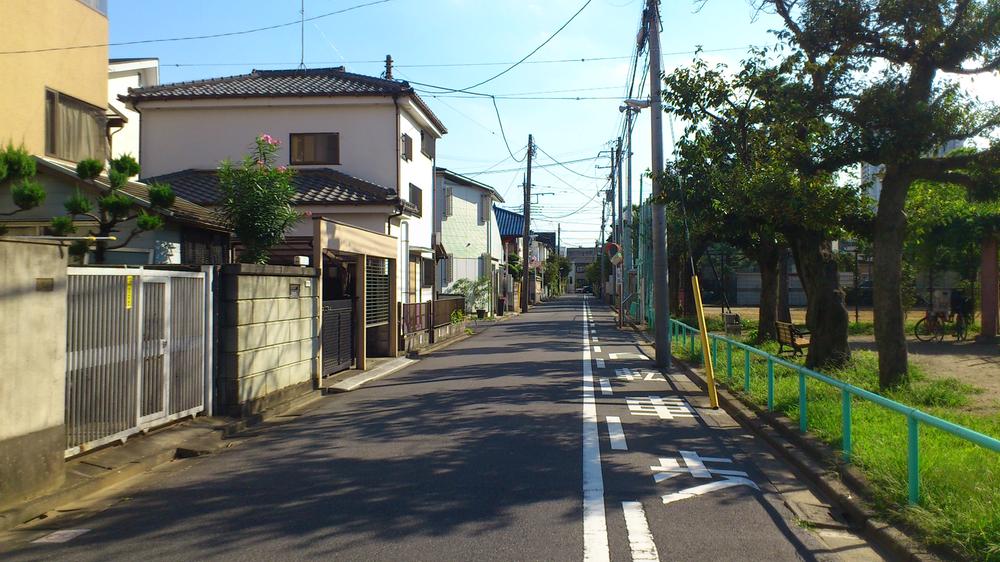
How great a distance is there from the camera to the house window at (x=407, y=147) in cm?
2380

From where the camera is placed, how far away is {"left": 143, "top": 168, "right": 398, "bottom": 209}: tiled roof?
2064 centimetres

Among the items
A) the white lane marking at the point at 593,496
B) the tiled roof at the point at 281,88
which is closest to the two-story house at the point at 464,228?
the tiled roof at the point at 281,88

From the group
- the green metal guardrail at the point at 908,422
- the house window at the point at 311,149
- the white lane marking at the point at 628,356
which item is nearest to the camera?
the green metal guardrail at the point at 908,422

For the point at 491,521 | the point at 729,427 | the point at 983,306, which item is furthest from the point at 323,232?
the point at 983,306

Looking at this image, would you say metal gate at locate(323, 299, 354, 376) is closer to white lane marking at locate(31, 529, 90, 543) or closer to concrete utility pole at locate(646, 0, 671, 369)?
concrete utility pole at locate(646, 0, 671, 369)

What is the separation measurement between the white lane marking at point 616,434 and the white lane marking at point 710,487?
1.46 meters

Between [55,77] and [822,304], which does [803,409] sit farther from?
[55,77]

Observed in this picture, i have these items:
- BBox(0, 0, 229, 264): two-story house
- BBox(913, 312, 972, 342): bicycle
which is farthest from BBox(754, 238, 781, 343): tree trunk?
BBox(0, 0, 229, 264): two-story house

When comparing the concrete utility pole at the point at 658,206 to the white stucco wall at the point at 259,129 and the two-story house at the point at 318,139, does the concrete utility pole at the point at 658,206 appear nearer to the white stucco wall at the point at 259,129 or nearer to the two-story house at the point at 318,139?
the two-story house at the point at 318,139

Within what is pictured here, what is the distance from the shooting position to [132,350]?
7996 mm

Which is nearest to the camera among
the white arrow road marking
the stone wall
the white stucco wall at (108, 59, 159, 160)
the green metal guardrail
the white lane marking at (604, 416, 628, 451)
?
the green metal guardrail

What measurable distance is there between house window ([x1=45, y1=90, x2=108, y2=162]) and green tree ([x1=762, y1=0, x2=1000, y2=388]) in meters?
12.5

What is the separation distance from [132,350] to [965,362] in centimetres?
1501

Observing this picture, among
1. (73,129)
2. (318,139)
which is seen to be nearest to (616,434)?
(73,129)
